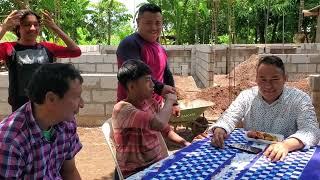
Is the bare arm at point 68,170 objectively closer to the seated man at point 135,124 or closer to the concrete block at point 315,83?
the seated man at point 135,124

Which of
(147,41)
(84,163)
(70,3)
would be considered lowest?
(84,163)

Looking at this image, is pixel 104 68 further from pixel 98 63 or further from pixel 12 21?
pixel 12 21

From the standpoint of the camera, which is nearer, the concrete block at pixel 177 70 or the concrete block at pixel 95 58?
the concrete block at pixel 95 58

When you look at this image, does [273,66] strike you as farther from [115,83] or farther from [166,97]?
[115,83]

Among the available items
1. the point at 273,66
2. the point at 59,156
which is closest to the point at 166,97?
the point at 273,66

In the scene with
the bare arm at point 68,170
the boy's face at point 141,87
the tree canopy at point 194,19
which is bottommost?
the bare arm at point 68,170

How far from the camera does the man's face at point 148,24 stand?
337cm

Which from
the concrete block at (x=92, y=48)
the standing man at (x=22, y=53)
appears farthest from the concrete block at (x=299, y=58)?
the standing man at (x=22, y=53)

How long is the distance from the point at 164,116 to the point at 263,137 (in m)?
0.62

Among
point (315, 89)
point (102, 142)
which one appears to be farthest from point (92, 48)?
point (315, 89)

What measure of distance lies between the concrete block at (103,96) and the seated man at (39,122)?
191 inches

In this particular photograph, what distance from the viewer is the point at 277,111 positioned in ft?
9.11

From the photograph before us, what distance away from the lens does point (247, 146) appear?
2.59 meters

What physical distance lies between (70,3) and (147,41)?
18338 millimetres
